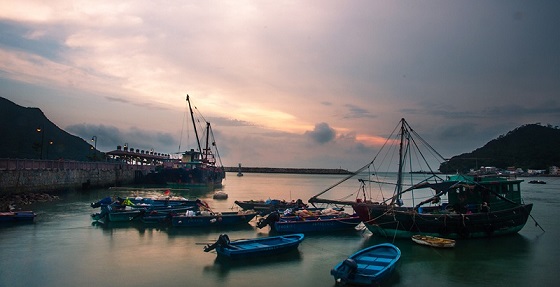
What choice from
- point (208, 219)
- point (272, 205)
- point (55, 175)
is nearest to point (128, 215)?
point (208, 219)

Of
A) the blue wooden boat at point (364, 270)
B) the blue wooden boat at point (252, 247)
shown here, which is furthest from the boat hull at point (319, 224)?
the blue wooden boat at point (364, 270)

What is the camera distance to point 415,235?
24.6 meters

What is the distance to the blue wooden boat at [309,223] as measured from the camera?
27.2m

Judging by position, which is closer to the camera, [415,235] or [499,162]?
[415,235]

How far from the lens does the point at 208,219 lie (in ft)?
97.0

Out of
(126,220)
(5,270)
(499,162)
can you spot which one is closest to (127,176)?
(126,220)

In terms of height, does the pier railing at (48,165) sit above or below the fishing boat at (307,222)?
above

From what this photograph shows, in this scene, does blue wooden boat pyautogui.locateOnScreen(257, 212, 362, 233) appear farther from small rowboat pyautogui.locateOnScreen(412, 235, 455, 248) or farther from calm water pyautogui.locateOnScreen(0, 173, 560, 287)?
small rowboat pyautogui.locateOnScreen(412, 235, 455, 248)

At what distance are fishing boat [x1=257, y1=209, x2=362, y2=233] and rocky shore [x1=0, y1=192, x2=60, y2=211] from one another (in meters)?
27.2

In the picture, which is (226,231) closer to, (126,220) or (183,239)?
(183,239)

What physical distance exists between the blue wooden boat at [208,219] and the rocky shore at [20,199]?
1975 centimetres

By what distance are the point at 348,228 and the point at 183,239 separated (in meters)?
12.6

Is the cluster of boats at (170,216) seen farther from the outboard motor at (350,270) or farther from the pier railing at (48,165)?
the pier railing at (48,165)

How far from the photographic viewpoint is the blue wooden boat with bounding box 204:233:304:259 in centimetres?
1934
